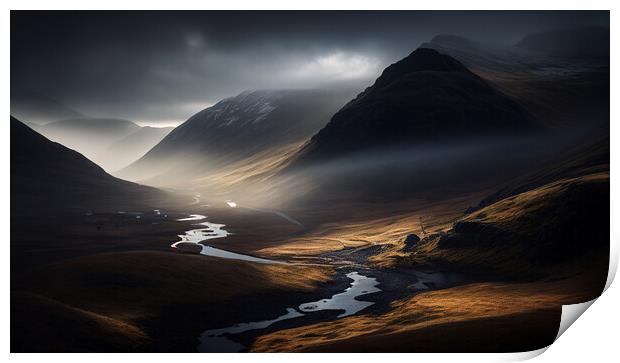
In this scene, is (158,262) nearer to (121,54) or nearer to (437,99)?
(121,54)

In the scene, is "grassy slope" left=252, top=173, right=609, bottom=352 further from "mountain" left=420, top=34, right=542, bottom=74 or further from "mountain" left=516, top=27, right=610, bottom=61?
"mountain" left=420, top=34, right=542, bottom=74

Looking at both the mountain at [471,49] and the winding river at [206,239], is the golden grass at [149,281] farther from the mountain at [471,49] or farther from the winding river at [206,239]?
the mountain at [471,49]

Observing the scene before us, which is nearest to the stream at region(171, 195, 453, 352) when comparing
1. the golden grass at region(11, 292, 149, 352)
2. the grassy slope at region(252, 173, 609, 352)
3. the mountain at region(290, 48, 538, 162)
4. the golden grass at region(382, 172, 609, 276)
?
the grassy slope at region(252, 173, 609, 352)

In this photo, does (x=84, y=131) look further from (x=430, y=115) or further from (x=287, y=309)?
(x=430, y=115)

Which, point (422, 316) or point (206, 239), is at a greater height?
point (206, 239)

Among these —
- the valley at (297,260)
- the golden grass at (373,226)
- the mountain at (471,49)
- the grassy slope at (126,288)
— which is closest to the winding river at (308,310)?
the valley at (297,260)

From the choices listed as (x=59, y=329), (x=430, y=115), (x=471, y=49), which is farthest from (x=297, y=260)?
(x=430, y=115)
